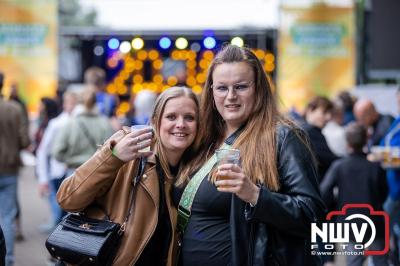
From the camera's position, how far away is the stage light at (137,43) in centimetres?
1409

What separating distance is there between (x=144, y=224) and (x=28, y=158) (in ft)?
43.4

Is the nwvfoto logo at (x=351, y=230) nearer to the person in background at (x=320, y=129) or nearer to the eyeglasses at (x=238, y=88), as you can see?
the person in background at (x=320, y=129)

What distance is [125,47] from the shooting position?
14.3 metres

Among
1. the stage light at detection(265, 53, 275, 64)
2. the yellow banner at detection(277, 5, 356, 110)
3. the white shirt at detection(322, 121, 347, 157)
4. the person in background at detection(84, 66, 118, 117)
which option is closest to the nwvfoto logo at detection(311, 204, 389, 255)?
the white shirt at detection(322, 121, 347, 157)

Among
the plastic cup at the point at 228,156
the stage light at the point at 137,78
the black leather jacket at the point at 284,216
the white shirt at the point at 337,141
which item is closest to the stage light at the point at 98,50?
the stage light at the point at 137,78

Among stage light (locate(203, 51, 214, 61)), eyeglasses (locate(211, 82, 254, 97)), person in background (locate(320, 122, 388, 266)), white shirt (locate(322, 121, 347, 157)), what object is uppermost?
stage light (locate(203, 51, 214, 61))

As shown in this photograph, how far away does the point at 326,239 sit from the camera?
420 centimetres

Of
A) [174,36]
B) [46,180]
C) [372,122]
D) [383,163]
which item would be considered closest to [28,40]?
[174,36]

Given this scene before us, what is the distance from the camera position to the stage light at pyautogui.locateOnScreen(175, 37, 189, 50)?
1400cm

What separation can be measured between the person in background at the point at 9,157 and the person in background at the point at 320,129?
302 centimetres

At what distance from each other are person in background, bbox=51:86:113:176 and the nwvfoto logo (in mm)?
2658

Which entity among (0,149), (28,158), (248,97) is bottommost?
(28,158)

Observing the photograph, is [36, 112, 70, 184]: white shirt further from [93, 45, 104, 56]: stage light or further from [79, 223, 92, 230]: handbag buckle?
[93, 45, 104, 56]: stage light

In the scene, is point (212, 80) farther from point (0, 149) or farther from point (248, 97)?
point (0, 149)
